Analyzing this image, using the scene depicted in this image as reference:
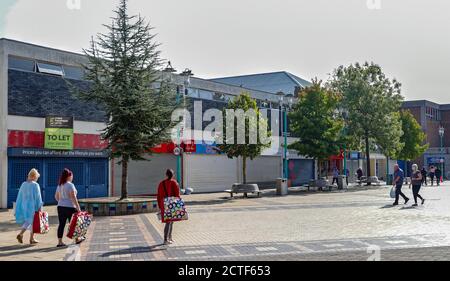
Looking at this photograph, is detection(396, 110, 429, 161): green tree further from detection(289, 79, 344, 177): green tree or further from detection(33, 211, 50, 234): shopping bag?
detection(33, 211, 50, 234): shopping bag

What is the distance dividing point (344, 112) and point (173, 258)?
34.5 metres

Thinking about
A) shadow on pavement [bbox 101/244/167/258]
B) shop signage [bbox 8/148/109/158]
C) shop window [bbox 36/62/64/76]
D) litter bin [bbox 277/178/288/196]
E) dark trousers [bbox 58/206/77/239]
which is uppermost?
shop window [bbox 36/62/64/76]

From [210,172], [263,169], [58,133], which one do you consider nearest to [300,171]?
[263,169]

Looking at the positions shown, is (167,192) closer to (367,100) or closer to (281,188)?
(281,188)

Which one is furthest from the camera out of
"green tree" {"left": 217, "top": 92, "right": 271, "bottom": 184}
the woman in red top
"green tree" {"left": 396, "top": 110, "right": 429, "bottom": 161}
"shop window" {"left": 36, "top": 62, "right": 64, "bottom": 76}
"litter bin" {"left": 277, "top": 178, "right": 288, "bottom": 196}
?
"green tree" {"left": 396, "top": 110, "right": 429, "bottom": 161}

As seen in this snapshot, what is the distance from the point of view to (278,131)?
4147 cm

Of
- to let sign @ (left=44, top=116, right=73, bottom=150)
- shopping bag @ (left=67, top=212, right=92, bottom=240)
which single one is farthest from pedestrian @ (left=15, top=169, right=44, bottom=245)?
to let sign @ (left=44, top=116, right=73, bottom=150)

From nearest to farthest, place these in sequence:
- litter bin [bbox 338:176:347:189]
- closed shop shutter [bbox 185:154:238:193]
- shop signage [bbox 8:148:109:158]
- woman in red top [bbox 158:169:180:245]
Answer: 1. woman in red top [bbox 158:169:180:245]
2. shop signage [bbox 8:148:109:158]
3. closed shop shutter [bbox 185:154:238:193]
4. litter bin [bbox 338:176:347:189]

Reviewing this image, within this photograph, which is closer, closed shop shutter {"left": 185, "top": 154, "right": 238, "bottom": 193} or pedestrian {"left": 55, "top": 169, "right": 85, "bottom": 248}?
pedestrian {"left": 55, "top": 169, "right": 85, "bottom": 248}

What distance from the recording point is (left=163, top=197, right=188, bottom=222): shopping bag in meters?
10.7

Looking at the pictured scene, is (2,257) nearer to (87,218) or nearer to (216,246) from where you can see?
(87,218)

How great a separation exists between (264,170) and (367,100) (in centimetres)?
1013

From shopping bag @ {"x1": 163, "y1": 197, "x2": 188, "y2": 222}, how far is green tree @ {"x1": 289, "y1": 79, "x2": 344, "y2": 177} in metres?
23.9
